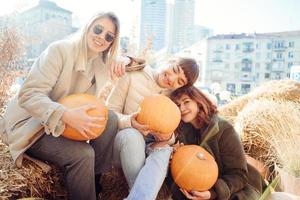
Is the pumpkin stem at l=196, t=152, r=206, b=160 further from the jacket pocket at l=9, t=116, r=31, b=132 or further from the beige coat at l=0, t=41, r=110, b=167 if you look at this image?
the jacket pocket at l=9, t=116, r=31, b=132

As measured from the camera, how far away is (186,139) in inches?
81.4

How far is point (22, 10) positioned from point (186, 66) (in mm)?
1786

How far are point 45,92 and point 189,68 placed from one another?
0.74 meters

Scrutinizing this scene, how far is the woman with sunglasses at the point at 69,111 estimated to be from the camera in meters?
1.57

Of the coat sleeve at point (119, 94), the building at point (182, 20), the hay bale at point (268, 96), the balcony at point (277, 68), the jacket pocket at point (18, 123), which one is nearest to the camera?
the jacket pocket at point (18, 123)

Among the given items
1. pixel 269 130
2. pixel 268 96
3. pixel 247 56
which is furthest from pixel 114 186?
pixel 247 56

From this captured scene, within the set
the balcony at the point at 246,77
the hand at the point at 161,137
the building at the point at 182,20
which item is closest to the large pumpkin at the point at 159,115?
the hand at the point at 161,137

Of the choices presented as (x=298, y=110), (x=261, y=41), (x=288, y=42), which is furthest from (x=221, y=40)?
(x=298, y=110)

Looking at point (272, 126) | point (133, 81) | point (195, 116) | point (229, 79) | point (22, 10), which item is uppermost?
point (22, 10)

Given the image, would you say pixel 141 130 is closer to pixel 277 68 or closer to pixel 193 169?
pixel 193 169

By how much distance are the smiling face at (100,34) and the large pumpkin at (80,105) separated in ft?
0.87

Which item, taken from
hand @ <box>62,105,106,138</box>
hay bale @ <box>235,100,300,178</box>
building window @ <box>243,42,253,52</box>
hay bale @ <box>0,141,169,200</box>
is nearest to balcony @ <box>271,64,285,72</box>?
building window @ <box>243,42,253,52</box>

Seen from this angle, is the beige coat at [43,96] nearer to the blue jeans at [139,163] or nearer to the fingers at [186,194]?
the blue jeans at [139,163]

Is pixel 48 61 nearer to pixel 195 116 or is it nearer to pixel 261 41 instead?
pixel 195 116
